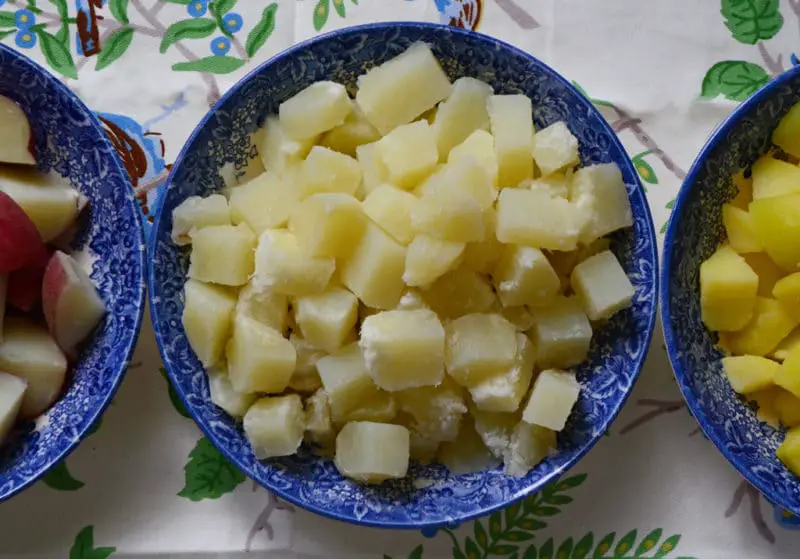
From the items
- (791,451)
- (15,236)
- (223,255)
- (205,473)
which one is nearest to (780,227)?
(791,451)

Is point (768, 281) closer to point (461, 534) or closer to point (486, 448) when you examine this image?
point (486, 448)

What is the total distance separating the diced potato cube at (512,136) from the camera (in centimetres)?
103

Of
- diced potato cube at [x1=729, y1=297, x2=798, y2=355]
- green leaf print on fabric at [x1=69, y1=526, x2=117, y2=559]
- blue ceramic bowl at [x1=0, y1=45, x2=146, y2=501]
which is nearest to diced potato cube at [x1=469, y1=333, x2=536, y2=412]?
diced potato cube at [x1=729, y1=297, x2=798, y2=355]

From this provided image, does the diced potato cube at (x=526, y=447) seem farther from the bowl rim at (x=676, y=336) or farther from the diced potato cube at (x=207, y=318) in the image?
the diced potato cube at (x=207, y=318)

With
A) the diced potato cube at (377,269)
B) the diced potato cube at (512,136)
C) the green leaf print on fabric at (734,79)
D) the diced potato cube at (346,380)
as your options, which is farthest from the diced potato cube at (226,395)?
the green leaf print on fabric at (734,79)

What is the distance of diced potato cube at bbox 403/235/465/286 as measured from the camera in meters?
0.96

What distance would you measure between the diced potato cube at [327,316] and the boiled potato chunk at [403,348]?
0.03 m

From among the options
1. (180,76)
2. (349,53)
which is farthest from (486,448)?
(180,76)

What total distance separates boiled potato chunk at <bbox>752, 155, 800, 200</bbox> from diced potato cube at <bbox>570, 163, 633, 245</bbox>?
20 centimetres

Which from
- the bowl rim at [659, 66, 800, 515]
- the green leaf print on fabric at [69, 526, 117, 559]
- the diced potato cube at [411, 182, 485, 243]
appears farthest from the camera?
the green leaf print on fabric at [69, 526, 117, 559]

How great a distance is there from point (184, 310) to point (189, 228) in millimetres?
112

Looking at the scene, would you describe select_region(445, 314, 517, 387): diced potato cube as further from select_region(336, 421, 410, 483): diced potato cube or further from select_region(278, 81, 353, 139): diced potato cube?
select_region(278, 81, 353, 139): diced potato cube

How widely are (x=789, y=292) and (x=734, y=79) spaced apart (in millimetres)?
401

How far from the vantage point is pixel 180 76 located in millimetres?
1243
